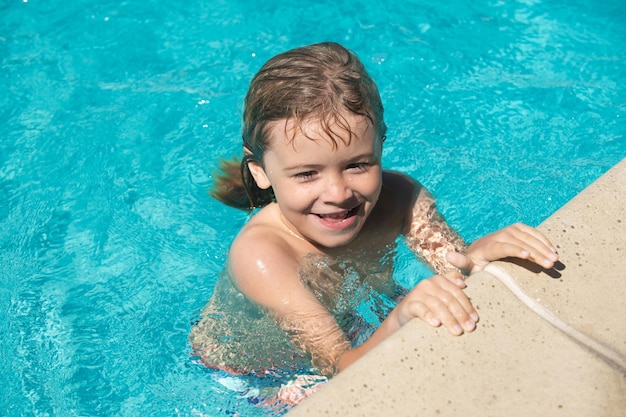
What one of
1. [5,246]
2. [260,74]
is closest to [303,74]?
[260,74]

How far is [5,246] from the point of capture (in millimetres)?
4586

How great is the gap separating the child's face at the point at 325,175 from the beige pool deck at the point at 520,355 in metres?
0.72

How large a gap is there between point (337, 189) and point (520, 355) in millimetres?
1034

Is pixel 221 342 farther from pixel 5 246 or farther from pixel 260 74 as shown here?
pixel 5 246

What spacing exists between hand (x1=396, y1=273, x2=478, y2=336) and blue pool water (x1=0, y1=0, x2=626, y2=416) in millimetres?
1509

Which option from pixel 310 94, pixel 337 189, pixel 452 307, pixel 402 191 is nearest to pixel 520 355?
pixel 452 307

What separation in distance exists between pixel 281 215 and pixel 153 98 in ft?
8.56

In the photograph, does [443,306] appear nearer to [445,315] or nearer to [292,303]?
[445,315]

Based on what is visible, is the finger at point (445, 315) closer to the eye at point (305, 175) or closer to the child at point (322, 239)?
the child at point (322, 239)

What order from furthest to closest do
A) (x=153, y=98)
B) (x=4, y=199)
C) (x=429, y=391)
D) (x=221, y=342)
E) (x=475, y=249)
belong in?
(x=153, y=98), (x=4, y=199), (x=221, y=342), (x=475, y=249), (x=429, y=391)

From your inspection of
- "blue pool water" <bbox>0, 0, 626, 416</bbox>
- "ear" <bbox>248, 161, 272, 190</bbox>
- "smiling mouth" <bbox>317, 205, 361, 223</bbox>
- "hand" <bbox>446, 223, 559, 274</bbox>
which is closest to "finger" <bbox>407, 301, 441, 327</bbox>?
"hand" <bbox>446, 223, 559, 274</bbox>

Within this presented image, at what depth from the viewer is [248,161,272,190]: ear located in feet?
11.0

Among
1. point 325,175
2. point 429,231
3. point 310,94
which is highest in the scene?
point 310,94

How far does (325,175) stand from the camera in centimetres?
300
